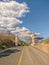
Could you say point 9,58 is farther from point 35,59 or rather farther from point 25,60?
point 35,59

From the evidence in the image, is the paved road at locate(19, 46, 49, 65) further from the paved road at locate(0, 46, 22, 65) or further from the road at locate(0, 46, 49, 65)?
the paved road at locate(0, 46, 22, 65)

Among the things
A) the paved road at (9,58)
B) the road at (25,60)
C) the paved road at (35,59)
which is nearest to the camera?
the paved road at (35,59)

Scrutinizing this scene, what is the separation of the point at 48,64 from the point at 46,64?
6.4 inches

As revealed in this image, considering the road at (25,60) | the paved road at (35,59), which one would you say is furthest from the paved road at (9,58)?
the paved road at (35,59)

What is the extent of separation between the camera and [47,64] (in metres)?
16.6

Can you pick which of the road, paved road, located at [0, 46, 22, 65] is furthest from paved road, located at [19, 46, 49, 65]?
paved road, located at [0, 46, 22, 65]

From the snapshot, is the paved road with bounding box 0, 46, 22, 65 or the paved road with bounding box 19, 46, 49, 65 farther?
the paved road with bounding box 0, 46, 22, 65

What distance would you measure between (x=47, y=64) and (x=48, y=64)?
81 millimetres

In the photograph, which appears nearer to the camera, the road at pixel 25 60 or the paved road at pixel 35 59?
the paved road at pixel 35 59

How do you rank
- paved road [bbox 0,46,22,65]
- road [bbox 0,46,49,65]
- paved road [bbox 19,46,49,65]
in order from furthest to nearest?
paved road [bbox 0,46,22,65] < road [bbox 0,46,49,65] < paved road [bbox 19,46,49,65]

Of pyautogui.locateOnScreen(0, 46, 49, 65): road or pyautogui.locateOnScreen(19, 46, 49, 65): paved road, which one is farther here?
pyautogui.locateOnScreen(0, 46, 49, 65): road

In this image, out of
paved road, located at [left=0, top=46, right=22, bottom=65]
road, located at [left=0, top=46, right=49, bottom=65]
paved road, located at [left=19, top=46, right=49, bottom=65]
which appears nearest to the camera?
paved road, located at [left=19, top=46, right=49, bottom=65]

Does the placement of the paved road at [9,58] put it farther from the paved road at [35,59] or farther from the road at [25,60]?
the paved road at [35,59]

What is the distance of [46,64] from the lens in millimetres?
16578
